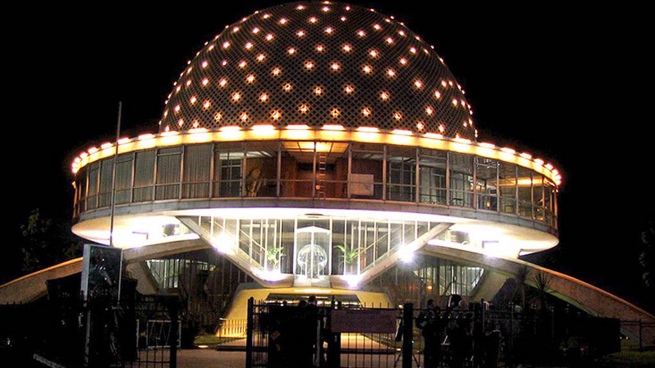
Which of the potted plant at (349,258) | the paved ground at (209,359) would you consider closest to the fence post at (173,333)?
the paved ground at (209,359)

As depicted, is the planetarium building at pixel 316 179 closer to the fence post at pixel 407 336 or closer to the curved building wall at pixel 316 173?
the curved building wall at pixel 316 173

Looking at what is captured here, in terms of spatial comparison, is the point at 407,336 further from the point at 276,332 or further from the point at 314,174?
the point at 314,174

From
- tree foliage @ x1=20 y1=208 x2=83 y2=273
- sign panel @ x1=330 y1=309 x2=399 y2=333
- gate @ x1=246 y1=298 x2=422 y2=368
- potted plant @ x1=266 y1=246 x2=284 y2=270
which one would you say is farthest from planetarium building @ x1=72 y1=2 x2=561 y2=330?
sign panel @ x1=330 y1=309 x2=399 y2=333

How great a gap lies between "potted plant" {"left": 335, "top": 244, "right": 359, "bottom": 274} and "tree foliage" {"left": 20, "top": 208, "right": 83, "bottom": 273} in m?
27.7


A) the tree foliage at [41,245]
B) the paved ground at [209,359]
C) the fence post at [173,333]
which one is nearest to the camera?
the fence post at [173,333]

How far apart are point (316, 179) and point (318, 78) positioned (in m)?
6.00

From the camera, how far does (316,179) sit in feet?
109

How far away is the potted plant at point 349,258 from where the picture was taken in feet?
115

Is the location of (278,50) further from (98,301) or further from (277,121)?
(98,301)

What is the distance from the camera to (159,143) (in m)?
35.2

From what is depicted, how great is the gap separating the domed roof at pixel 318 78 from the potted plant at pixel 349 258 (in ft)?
16.5

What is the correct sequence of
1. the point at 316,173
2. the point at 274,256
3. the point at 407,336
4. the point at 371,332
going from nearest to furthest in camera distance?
the point at 407,336 < the point at 371,332 < the point at 316,173 < the point at 274,256

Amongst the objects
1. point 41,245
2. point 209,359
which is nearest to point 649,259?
point 209,359

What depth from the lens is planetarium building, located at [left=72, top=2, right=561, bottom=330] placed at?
111ft
